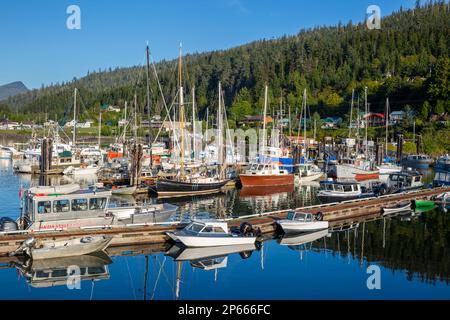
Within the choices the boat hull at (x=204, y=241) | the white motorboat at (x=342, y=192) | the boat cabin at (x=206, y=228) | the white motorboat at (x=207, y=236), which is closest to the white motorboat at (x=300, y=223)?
the white motorboat at (x=207, y=236)

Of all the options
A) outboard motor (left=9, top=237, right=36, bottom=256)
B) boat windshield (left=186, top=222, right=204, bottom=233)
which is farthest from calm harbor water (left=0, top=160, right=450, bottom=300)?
boat windshield (left=186, top=222, right=204, bottom=233)

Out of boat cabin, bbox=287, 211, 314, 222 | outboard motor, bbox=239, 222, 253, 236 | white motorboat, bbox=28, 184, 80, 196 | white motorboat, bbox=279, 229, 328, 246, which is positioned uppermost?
white motorboat, bbox=28, 184, 80, 196

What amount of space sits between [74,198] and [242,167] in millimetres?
53793

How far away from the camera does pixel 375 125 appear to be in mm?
128250

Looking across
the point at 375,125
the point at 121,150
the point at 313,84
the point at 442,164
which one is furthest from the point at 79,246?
the point at 313,84

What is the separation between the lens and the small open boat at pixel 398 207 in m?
43.5

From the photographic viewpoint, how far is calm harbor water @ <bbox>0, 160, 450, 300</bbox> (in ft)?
74.1

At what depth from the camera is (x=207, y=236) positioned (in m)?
28.7

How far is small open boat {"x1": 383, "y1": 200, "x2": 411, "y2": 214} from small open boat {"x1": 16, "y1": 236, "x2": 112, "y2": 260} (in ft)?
86.8

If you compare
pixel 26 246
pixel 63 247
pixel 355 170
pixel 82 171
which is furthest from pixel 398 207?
pixel 82 171

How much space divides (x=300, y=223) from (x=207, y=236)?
306 inches

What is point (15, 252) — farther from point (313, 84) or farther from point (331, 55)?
point (331, 55)

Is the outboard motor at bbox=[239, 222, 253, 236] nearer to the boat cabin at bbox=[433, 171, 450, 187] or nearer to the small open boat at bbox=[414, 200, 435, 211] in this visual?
the small open boat at bbox=[414, 200, 435, 211]

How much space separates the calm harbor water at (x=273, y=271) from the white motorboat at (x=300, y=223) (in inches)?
31.5
